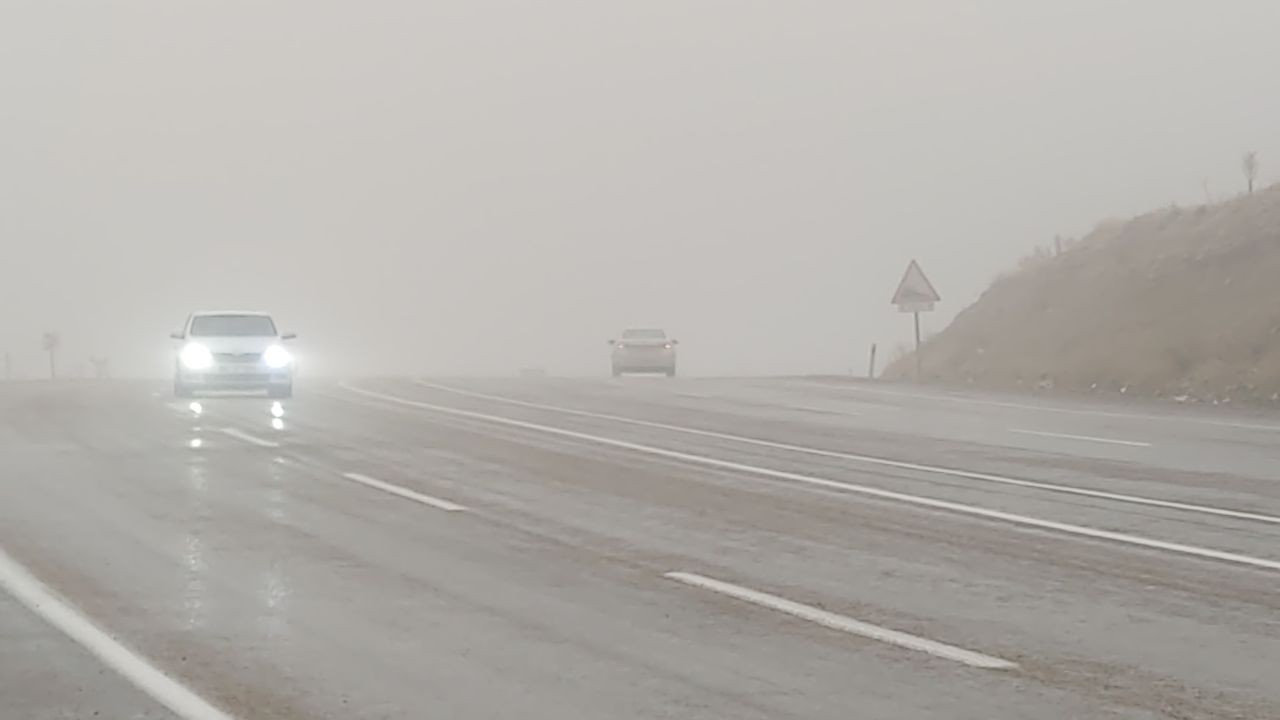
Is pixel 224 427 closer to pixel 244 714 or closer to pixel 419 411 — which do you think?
pixel 419 411

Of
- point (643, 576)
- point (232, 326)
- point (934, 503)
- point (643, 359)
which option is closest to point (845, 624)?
point (643, 576)

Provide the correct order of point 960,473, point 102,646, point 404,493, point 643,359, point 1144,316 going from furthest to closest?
point 643,359
point 1144,316
point 960,473
point 404,493
point 102,646

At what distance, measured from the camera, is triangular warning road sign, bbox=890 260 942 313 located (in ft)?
113

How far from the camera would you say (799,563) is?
33.8ft

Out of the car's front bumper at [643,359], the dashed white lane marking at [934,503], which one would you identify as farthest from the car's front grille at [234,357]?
the car's front bumper at [643,359]

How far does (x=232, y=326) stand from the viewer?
30359 mm

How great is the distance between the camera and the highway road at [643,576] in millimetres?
7059

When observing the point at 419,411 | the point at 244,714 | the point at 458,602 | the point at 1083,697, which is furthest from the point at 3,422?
the point at 1083,697

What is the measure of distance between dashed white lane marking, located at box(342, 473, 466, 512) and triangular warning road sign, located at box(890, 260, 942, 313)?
20.6 metres

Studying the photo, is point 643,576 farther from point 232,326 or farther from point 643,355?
point 643,355

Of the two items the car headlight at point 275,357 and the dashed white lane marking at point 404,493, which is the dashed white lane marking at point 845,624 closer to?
the dashed white lane marking at point 404,493

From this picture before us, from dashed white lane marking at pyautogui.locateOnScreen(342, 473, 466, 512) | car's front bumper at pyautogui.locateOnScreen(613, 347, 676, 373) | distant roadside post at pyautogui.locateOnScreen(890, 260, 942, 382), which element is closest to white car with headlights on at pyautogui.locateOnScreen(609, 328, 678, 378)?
car's front bumper at pyautogui.locateOnScreen(613, 347, 676, 373)

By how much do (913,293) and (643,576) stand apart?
83.2 feet

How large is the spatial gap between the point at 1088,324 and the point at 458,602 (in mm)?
27043
